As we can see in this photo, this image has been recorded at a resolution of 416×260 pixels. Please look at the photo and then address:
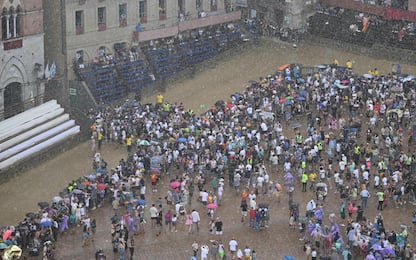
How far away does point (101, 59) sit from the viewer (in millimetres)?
77562

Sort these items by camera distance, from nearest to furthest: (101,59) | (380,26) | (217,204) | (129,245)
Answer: (129,245) < (217,204) < (101,59) < (380,26)

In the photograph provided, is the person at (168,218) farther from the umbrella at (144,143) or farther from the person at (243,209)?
the umbrella at (144,143)

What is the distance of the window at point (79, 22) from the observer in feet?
252

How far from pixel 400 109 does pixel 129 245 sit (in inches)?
958

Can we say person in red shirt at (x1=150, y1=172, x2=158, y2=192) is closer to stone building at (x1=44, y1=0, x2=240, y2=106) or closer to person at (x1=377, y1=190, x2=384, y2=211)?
person at (x1=377, y1=190, x2=384, y2=211)

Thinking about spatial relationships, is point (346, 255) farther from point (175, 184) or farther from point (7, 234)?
point (7, 234)

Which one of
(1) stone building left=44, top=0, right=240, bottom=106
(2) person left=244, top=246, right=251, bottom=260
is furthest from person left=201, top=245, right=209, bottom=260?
(1) stone building left=44, top=0, right=240, bottom=106

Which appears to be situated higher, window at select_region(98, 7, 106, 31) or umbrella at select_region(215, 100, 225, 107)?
window at select_region(98, 7, 106, 31)

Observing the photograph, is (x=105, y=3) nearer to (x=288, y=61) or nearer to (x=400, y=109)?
(x=288, y=61)

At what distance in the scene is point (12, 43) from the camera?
222 feet

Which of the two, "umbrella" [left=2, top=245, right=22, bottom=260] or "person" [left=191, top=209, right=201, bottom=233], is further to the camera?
"person" [left=191, top=209, right=201, bottom=233]

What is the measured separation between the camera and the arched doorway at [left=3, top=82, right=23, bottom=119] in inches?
2675

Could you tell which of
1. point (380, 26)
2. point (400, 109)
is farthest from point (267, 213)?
point (380, 26)

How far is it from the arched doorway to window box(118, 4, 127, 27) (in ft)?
44.0
